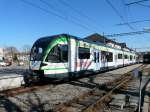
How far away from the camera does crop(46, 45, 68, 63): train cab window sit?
52.0 feet

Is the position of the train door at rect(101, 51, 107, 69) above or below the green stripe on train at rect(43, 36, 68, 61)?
below

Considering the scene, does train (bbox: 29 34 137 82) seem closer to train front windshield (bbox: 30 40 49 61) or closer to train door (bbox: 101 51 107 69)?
train front windshield (bbox: 30 40 49 61)

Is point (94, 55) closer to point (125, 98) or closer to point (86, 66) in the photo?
point (86, 66)

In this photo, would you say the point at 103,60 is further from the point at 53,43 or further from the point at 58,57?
the point at 53,43

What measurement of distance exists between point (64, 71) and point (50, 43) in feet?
6.60

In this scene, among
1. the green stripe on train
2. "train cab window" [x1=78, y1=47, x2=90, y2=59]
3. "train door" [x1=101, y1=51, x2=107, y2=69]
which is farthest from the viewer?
"train door" [x1=101, y1=51, x2=107, y2=69]

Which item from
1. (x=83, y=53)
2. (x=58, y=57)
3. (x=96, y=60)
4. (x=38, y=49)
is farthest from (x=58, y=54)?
(x=96, y=60)

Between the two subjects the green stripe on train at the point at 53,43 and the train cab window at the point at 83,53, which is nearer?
the green stripe on train at the point at 53,43

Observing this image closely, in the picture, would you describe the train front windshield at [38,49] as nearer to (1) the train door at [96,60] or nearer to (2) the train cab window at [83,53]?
(2) the train cab window at [83,53]

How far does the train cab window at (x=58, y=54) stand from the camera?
15.9 metres

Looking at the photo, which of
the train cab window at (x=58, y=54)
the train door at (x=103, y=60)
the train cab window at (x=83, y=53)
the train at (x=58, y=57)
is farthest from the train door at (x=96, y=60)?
the train cab window at (x=58, y=54)

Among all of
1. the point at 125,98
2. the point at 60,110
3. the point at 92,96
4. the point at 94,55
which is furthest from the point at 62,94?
the point at 94,55

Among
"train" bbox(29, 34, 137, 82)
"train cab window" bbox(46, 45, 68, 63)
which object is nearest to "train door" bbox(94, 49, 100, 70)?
"train" bbox(29, 34, 137, 82)

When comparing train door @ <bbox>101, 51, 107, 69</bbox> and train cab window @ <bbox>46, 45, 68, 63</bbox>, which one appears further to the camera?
train door @ <bbox>101, 51, 107, 69</bbox>
